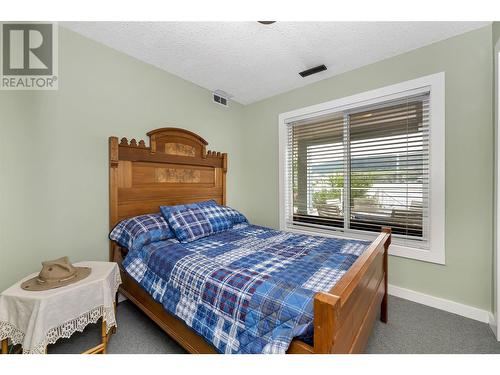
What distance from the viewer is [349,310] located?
37.6 inches

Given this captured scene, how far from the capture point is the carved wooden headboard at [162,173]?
206 centimetres

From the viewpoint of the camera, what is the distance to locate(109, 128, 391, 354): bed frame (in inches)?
32.9

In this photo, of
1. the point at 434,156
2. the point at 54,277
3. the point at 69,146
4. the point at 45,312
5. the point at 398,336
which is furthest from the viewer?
the point at 434,156

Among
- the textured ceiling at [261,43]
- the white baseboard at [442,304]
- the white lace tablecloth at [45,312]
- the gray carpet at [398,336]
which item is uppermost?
the textured ceiling at [261,43]

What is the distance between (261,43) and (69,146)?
191 cm

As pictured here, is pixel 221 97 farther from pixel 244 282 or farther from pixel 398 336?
pixel 398 336

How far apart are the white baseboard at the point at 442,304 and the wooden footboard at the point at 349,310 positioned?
74 cm

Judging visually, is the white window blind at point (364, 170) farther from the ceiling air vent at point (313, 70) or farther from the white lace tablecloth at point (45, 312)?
the white lace tablecloth at point (45, 312)

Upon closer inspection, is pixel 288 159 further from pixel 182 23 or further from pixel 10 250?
pixel 10 250

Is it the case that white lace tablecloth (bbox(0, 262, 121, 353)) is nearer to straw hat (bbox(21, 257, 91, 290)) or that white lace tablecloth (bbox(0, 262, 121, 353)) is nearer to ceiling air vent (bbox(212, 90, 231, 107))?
straw hat (bbox(21, 257, 91, 290))

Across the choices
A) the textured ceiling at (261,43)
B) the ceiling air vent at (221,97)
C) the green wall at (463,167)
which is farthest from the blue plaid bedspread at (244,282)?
the ceiling air vent at (221,97)

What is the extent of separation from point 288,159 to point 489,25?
2.14 metres

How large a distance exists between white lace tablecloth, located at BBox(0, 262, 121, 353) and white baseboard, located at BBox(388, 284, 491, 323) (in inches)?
105

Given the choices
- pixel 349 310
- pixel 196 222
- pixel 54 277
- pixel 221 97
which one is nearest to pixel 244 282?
pixel 349 310
